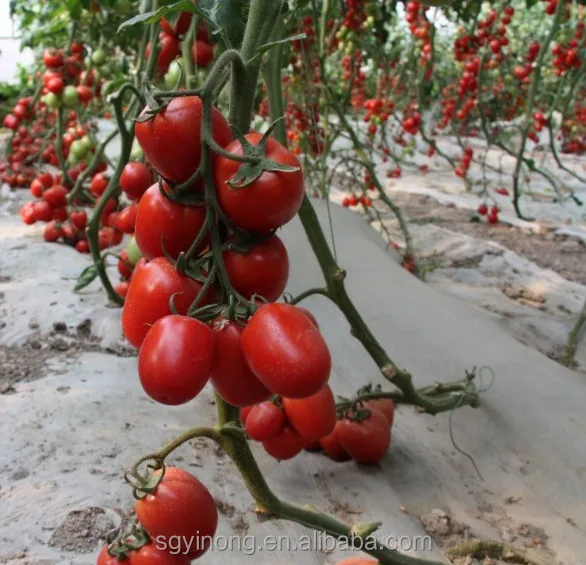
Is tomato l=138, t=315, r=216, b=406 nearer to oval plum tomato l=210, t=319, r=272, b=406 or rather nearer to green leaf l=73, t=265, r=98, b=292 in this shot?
oval plum tomato l=210, t=319, r=272, b=406

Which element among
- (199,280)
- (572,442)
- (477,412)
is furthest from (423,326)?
(199,280)

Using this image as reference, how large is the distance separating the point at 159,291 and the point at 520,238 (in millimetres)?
4056

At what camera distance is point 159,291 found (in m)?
0.58

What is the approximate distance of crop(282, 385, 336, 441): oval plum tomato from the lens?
1256 millimetres

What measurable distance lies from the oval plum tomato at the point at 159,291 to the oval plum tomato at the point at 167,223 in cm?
2

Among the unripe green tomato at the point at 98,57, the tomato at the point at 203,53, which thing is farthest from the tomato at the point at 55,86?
the tomato at the point at 203,53

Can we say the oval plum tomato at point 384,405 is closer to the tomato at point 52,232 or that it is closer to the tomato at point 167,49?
the tomato at point 167,49

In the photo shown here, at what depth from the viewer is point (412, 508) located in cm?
136

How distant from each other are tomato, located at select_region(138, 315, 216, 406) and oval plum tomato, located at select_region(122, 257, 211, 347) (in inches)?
1.3

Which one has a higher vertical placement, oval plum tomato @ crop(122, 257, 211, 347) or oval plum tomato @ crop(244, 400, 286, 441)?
oval plum tomato @ crop(122, 257, 211, 347)

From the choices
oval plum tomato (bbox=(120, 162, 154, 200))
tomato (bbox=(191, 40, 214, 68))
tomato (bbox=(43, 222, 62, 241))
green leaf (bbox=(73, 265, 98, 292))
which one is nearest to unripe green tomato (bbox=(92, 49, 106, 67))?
tomato (bbox=(43, 222, 62, 241))

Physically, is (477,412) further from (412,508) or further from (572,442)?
(412,508)

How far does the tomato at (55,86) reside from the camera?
9.09 feet

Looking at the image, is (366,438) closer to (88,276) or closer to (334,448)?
(334,448)
